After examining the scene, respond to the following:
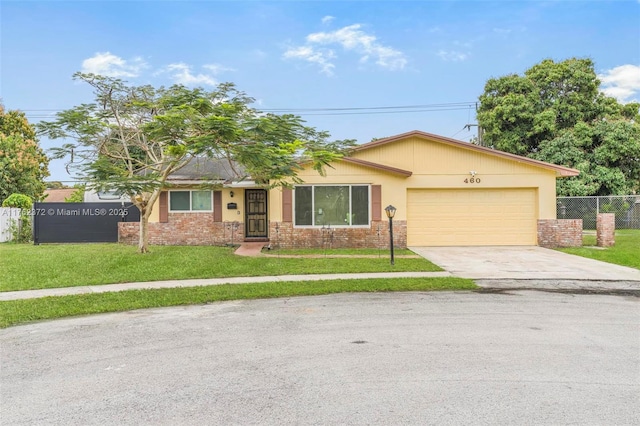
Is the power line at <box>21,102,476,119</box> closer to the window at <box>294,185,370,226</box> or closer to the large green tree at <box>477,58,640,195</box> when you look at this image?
the large green tree at <box>477,58,640,195</box>

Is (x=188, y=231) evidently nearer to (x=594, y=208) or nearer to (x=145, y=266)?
(x=145, y=266)

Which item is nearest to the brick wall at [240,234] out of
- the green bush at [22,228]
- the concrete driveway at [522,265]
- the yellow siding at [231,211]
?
the yellow siding at [231,211]

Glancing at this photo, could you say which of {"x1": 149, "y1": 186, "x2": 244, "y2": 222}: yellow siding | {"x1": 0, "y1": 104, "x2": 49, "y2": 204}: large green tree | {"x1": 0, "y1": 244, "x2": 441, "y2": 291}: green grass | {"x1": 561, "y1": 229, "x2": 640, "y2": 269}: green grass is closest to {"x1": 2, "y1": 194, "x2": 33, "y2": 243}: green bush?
{"x1": 0, "y1": 244, "x2": 441, "y2": 291}: green grass

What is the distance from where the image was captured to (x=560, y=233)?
14719mm

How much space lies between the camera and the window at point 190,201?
15547 mm

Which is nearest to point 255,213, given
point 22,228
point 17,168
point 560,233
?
point 22,228

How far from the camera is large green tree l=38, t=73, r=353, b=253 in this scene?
340 inches

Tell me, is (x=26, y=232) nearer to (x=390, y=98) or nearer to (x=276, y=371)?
(x=276, y=371)

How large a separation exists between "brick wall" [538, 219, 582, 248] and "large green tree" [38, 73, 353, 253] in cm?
797

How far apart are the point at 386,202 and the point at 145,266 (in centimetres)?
820

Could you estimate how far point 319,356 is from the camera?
4395mm

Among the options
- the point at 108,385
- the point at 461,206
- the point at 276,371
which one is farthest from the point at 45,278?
the point at 461,206

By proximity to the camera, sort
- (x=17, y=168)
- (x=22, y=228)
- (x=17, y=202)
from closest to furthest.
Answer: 1. (x=22, y=228)
2. (x=17, y=202)
3. (x=17, y=168)

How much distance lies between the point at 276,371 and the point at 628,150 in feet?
78.5
